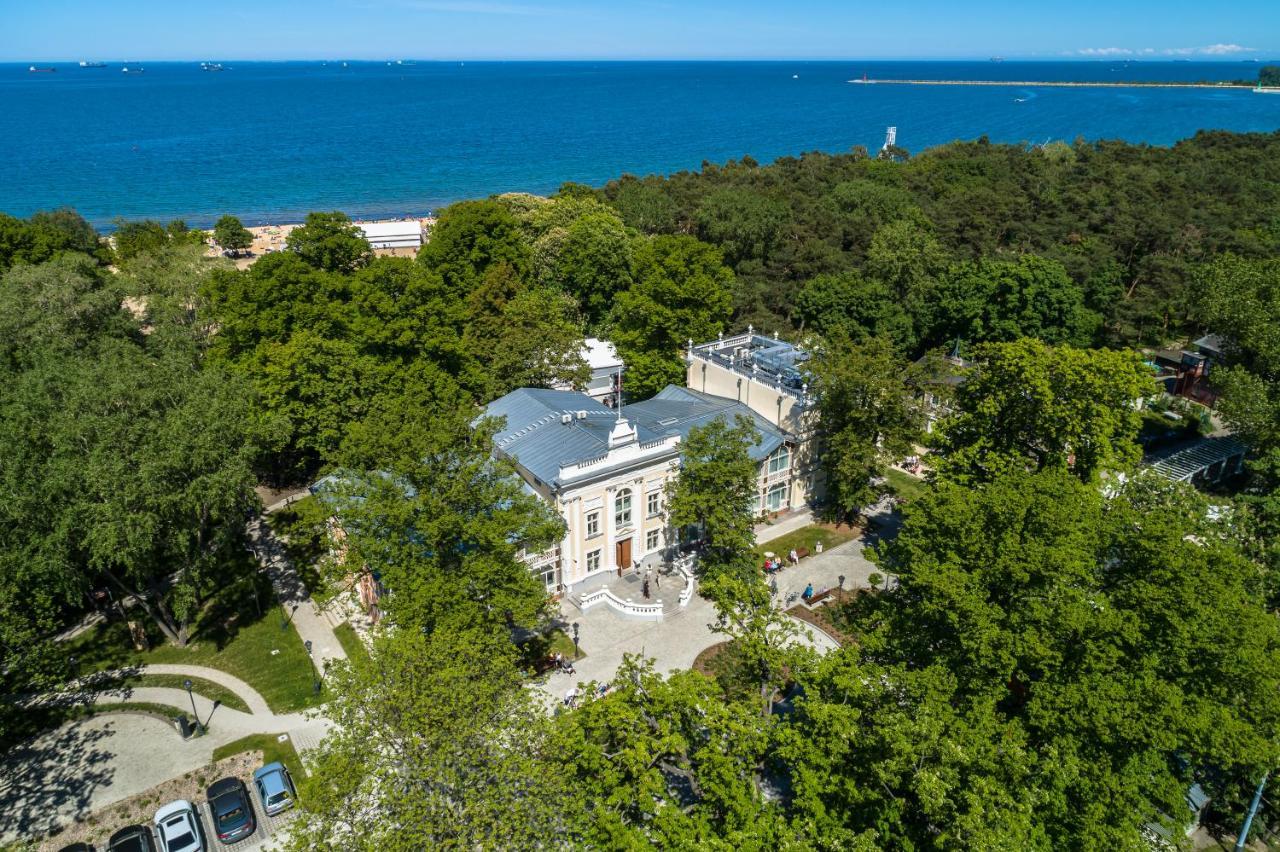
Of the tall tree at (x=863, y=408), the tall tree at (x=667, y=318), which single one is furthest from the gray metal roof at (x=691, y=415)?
the tall tree at (x=667, y=318)

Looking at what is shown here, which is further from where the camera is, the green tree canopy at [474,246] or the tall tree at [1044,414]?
the green tree canopy at [474,246]

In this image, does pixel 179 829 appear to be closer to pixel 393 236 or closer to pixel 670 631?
pixel 670 631

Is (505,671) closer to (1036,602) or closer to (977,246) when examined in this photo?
(1036,602)

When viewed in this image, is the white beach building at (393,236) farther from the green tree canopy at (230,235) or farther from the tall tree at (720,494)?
the tall tree at (720,494)

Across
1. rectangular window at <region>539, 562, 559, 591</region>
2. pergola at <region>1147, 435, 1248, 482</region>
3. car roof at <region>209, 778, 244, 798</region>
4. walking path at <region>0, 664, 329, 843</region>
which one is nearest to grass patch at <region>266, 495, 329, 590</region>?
walking path at <region>0, 664, 329, 843</region>

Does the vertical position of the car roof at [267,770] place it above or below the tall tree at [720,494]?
below

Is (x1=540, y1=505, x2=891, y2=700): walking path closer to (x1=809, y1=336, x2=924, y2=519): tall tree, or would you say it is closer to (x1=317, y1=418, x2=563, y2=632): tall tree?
(x1=809, y1=336, x2=924, y2=519): tall tree

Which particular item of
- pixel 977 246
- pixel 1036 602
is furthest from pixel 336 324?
pixel 977 246

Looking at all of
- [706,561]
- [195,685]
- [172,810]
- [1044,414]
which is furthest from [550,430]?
[1044,414]
